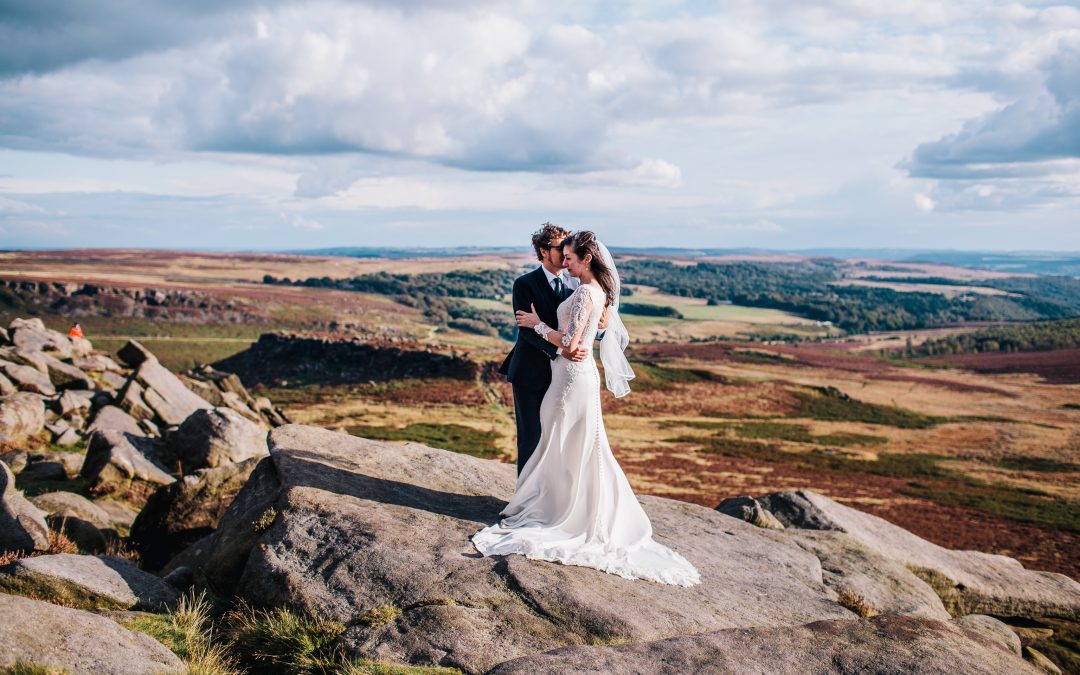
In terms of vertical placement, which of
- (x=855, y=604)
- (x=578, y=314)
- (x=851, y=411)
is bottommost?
(x=851, y=411)

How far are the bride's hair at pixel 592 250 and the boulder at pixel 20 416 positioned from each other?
20.5 meters

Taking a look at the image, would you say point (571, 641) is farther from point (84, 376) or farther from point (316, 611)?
point (84, 376)

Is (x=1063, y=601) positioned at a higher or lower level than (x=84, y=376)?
lower

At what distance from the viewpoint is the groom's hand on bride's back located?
11819 millimetres

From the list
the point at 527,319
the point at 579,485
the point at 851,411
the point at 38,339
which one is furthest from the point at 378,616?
the point at 851,411

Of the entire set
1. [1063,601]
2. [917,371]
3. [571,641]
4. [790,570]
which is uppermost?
[571,641]

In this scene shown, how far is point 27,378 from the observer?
27672 mm

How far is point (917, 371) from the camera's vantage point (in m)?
125

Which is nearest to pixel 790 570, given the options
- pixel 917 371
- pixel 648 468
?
pixel 648 468

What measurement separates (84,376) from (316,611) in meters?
26.2

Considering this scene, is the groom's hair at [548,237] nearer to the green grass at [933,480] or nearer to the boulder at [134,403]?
the boulder at [134,403]

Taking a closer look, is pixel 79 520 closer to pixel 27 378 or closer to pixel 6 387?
pixel 6 387

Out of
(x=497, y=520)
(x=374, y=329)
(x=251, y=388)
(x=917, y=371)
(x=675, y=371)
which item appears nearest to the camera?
(x=497, y=520)

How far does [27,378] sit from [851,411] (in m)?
79.7
